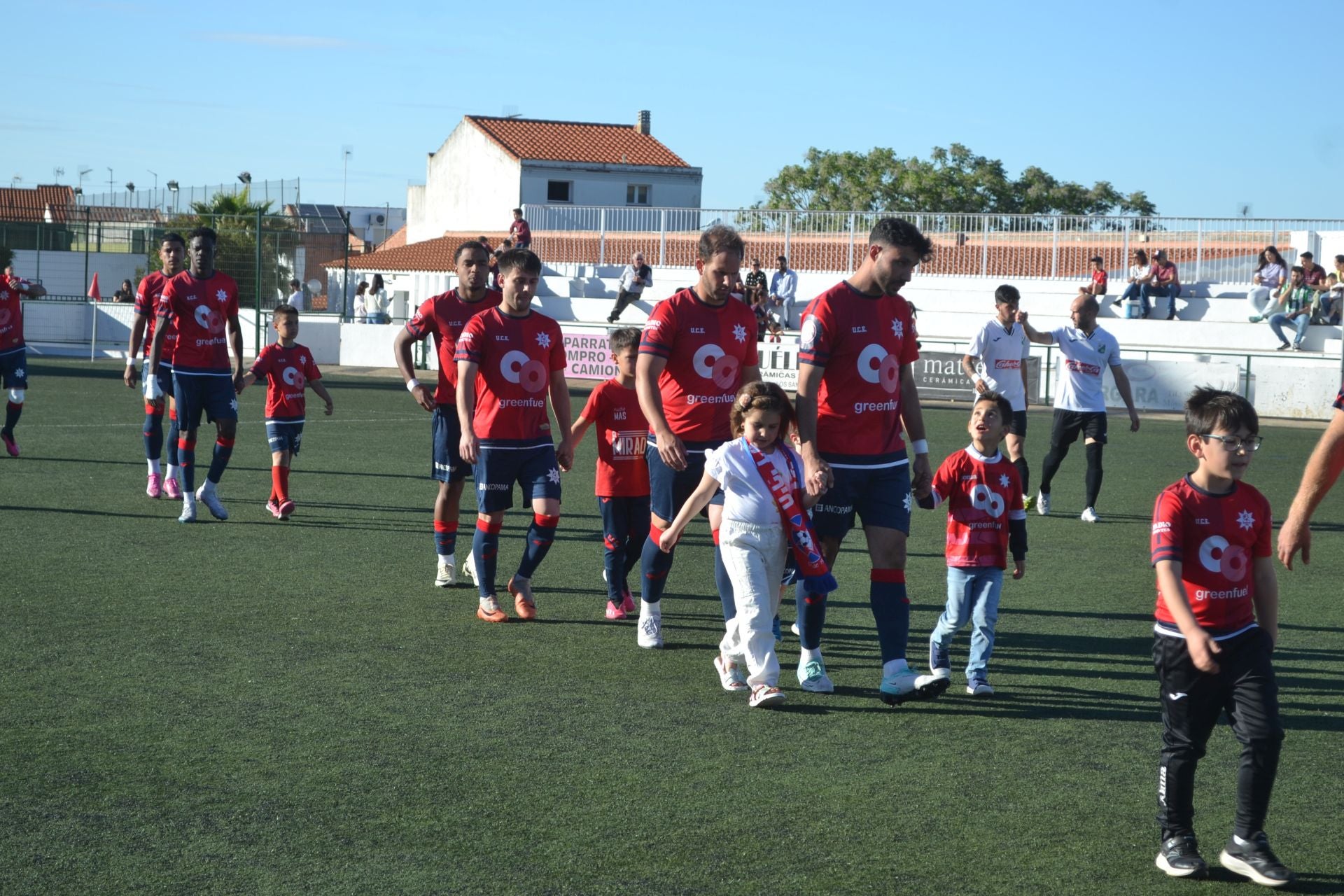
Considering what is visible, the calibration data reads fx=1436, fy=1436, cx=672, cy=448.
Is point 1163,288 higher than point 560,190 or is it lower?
lower

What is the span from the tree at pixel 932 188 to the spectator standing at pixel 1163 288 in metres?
30.8

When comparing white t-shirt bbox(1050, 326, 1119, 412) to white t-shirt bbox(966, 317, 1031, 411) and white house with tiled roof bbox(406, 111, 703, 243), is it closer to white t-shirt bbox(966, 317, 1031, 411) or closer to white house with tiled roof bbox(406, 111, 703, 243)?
white t-shirt bbox(966, 317, 1031, 411)

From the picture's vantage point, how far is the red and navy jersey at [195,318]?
10.9 metres

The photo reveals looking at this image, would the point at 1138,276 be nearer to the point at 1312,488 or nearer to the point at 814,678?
the point at 814,678

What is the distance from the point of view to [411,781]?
491 centimetres

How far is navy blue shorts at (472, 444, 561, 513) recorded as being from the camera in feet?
24.9

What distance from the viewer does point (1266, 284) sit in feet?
97.9

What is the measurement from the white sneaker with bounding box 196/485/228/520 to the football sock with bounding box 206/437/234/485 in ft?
0.29

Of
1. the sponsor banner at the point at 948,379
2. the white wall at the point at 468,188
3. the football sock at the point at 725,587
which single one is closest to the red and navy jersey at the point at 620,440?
the football sock at the point at 725,587

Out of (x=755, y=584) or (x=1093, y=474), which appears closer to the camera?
(x=755, y=584)

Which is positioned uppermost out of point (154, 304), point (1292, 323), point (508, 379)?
point (1292, 323)

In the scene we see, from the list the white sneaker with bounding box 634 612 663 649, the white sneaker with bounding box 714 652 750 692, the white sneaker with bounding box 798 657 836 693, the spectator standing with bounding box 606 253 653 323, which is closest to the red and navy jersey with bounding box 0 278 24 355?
the white sneaker with bounding box 634 612 663 649

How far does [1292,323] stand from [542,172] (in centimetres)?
3994

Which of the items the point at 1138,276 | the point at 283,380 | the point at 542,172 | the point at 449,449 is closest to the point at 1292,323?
the point at 1138,276
